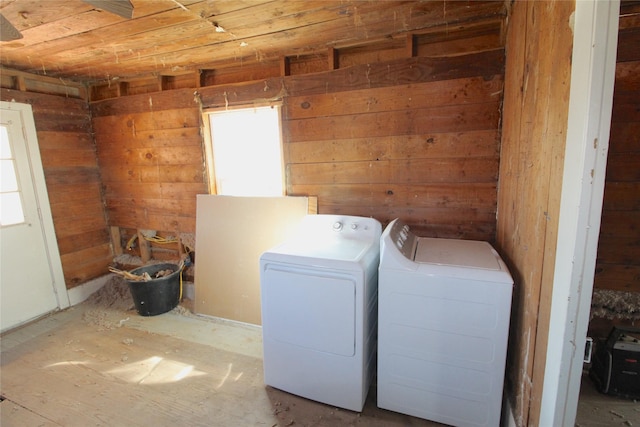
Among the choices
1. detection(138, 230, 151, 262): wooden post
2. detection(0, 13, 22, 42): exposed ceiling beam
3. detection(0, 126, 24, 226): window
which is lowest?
detection(138, 230, 151, 262): wooden post

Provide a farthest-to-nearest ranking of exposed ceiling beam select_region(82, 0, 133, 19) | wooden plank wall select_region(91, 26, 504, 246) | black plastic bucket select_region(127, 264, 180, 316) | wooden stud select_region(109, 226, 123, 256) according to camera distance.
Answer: wooden stud select_region(109, 226, 123, 256) < black plastic bucket select_region(127, 264, 180, 316) < wooden plank wall select_region(91, 26, 504, 246) < exposed ceiling beam select_region(82, 0, 133, 19)

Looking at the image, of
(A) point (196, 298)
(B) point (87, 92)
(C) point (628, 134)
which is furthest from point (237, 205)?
(C) point (628, 134)

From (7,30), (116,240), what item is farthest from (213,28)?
(116,240)

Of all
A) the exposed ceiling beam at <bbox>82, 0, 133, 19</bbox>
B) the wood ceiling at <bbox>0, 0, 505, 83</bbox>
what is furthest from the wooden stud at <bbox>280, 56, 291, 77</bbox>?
the exposed ceiling beam at <bbox>82, 0, 133, 19</bbox>

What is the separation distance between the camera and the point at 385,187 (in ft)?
7.23

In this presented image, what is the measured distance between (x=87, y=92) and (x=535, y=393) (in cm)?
438

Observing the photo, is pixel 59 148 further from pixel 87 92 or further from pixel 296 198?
pixel 296 198

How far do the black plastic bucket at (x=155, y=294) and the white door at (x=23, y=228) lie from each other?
33.1 inches

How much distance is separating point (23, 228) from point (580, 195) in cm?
389

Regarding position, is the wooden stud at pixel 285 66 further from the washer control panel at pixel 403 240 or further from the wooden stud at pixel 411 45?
the washer control panel at pixel 403 240

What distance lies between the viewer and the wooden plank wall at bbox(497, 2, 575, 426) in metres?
1.01

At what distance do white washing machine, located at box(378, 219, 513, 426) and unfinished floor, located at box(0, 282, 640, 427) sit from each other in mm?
209

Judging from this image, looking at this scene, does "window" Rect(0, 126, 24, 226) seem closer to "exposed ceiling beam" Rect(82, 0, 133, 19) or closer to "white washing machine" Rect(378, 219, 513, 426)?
"exposed ceiling beam" Rect(82, 0, 133, 19)

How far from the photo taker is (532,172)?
127 centimetres
